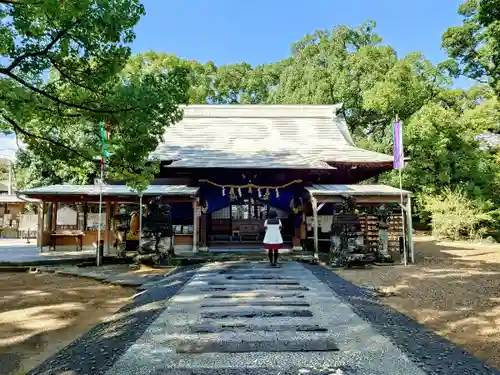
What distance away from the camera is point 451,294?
22.4 feet

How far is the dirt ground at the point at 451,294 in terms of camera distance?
459 centimetres

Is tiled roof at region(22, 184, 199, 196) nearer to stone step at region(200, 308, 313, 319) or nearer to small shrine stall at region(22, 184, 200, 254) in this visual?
small shrine stall at region(22, 184, 200, 254)

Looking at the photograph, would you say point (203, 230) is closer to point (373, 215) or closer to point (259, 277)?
point (259, 277)

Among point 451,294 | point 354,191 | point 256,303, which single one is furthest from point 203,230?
point 451,294

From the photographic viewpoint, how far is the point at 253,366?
330 cm

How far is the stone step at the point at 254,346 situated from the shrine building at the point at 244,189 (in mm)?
7383

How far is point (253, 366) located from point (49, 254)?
1160cm

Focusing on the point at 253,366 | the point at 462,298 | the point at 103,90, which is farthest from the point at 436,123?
the point at 253,366

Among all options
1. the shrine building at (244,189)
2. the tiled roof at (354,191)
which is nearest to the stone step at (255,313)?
the shrine building at (244,189)

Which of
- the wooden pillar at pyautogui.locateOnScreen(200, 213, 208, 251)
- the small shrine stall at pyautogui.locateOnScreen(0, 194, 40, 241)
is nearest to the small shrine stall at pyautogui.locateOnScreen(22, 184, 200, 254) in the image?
the wooden pillar at pyautogui.locateOnScreen(200, 213, 208, 251)

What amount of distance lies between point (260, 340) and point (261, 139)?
42.0 feet

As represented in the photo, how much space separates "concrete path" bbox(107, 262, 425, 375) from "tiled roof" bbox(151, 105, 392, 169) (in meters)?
6.86

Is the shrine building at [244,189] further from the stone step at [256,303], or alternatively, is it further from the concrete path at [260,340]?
the concrete path at [260,340]

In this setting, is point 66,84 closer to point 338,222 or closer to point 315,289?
point 315,289
